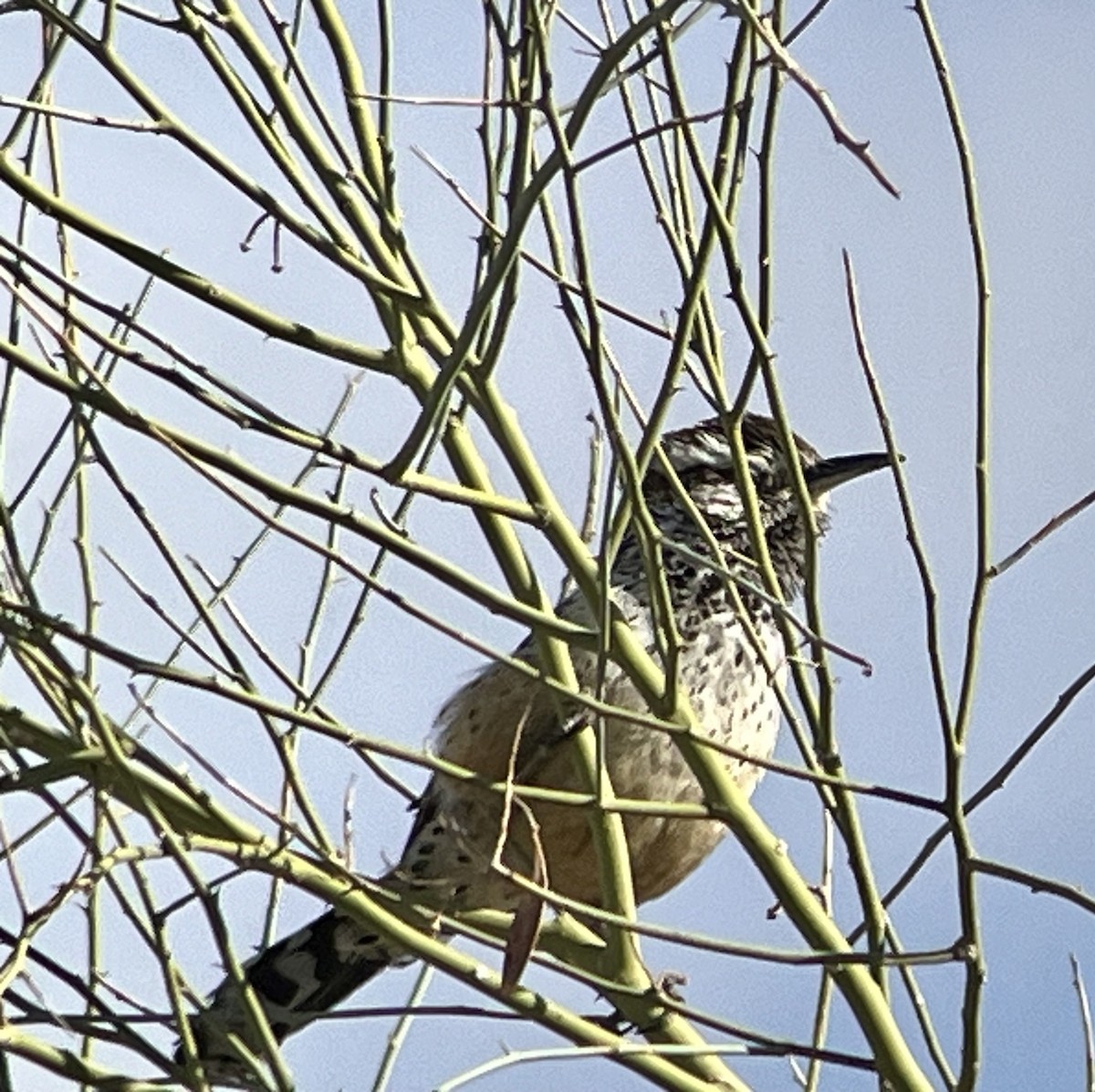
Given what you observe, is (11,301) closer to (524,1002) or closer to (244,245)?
(244,245)

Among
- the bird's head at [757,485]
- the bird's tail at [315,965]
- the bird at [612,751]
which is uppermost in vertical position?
the bird's head at [757,485]

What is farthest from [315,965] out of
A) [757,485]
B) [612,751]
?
[757,485]

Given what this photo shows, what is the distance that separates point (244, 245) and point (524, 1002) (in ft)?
3.57

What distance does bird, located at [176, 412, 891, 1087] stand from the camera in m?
4.14

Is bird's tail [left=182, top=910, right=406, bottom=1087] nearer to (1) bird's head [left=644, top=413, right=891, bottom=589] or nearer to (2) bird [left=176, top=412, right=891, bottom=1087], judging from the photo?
(2) bird [left=176, top=412, right=891, bottom=1087]

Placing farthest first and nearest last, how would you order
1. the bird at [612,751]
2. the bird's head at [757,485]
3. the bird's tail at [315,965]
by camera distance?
the bird's head at [757,485] → the bird's tail at [315,965] → the bird at [612,751]

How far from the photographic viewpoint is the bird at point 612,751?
414 centimetres

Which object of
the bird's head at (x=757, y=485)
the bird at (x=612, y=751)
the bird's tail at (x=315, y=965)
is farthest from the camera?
the bird's head at (x=757, y=485)

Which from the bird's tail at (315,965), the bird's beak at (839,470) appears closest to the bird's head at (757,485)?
the bird's beak at (839,470)

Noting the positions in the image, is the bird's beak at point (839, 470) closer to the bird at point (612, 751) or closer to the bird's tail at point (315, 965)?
the bird at point (612, 751)

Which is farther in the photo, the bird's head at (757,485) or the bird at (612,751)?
the bird's head at (757,485)

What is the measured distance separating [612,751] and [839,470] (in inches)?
42.3

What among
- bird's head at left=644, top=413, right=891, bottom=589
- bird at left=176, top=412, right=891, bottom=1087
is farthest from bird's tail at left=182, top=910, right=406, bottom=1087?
bird's head at left=644, top=413, right=891, bottom=589

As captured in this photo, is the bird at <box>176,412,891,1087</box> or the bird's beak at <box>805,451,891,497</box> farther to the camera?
the bird's beak at <box>805,451,891,497</box>
